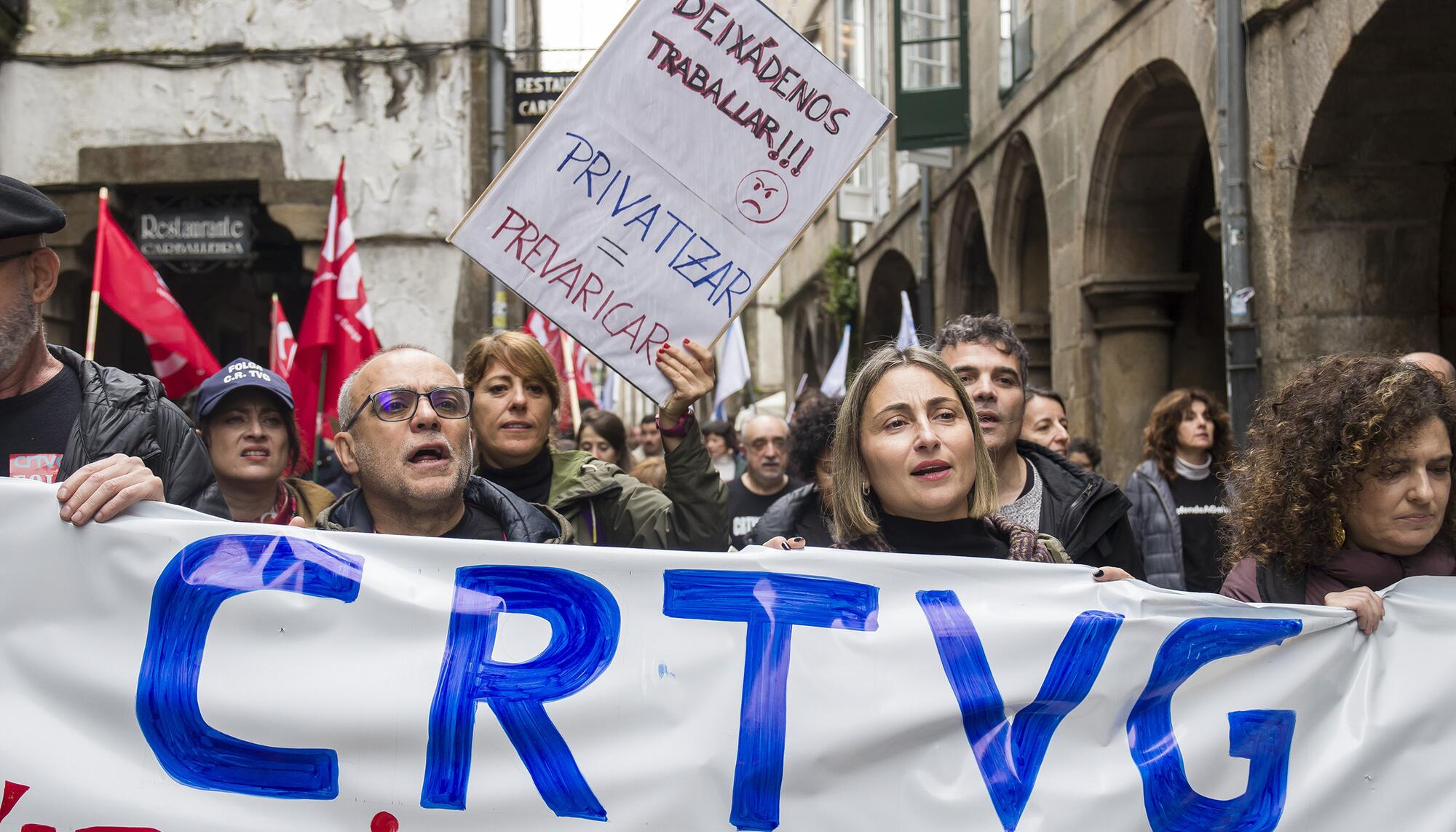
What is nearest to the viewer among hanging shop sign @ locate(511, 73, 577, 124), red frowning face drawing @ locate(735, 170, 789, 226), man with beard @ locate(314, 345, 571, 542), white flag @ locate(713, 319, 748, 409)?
man with beard @ locate(314, 345, 571, 542)

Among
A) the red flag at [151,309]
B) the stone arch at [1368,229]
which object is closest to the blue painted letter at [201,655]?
the red flag at [151,309]

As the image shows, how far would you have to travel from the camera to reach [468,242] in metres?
3.34

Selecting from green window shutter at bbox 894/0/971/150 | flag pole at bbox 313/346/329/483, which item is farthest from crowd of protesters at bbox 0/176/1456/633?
green window shutter at bbox 894/0/971/150

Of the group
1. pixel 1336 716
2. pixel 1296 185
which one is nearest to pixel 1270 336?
pixel 1296 185

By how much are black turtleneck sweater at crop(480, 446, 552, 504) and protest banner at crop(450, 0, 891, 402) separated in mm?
442

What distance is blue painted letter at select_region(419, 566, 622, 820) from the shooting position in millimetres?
2436

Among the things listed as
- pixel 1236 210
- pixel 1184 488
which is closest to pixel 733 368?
pixel 1236 210

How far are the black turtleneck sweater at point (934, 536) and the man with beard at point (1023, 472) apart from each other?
0.43 m

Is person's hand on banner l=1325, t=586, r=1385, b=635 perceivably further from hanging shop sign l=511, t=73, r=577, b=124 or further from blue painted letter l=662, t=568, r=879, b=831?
hanging shop sign l=511, t=73, r=577, b=124

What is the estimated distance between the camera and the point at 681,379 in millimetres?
3277

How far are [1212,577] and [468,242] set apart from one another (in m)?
3.49

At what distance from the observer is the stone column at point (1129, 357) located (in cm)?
1024

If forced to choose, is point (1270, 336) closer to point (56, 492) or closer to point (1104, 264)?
point (1104, 264)

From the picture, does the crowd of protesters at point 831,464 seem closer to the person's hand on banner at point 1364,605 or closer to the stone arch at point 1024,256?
the person's hand on banner at point 1364,605
